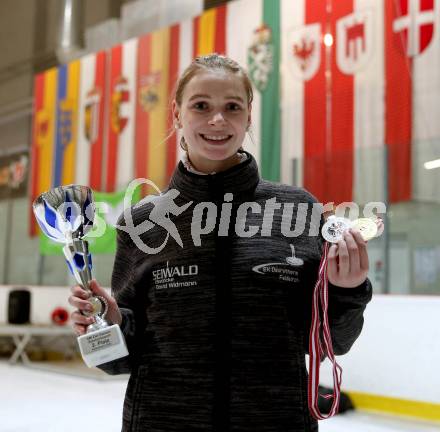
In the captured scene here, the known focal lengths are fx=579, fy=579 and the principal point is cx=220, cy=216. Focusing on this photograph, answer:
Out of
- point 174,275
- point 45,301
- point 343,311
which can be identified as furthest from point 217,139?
point 45,301

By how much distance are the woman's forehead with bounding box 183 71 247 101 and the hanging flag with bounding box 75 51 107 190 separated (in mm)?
6171

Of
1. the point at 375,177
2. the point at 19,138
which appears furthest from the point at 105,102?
the point at 375,177

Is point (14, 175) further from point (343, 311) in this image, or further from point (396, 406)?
point (343, 311)

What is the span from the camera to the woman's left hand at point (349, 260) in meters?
0.95

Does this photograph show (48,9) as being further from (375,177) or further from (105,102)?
(375,177)

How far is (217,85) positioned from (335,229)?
37cm

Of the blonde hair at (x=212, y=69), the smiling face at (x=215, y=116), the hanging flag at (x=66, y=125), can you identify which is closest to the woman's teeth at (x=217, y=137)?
the smiling face at (x=215, y=116)

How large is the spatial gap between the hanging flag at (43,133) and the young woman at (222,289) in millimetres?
7043

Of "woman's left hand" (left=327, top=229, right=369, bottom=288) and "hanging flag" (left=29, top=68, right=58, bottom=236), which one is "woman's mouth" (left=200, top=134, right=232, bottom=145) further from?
"hanging flag" (left=29, top=68, right=58, bottom=236)

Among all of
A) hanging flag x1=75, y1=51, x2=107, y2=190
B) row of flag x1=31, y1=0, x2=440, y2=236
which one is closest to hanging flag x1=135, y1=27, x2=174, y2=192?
row of flag x1=31, y1=0, x2=440, y2=236

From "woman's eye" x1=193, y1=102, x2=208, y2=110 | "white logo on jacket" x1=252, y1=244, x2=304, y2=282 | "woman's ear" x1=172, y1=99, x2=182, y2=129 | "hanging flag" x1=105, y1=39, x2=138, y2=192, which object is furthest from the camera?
"hanging flag" x1=105, y1=39, x2=138, y2=192

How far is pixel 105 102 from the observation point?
723 centimetres

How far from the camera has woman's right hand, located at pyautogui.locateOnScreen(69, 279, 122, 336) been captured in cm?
104

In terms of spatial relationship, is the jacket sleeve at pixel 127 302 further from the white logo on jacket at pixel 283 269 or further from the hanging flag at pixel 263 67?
the hanging flag at pixel 263 67
